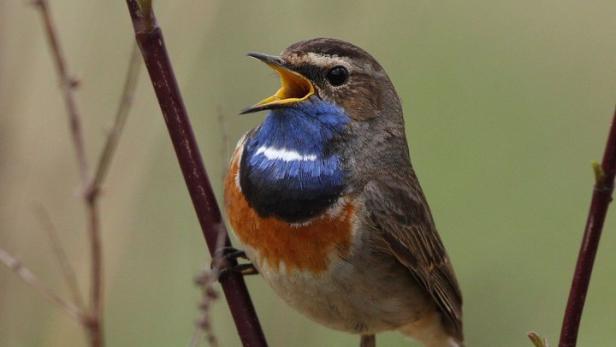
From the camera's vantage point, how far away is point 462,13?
9062 millimetres

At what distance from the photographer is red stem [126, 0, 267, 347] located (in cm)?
338

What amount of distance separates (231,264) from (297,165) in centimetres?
59

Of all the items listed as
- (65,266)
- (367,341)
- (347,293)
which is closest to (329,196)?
(347,293)

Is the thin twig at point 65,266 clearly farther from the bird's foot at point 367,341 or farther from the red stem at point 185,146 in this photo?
the bird's foot at point 367,341

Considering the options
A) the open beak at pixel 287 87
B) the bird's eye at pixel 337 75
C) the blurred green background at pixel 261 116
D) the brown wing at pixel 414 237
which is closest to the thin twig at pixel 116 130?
the blurred green background at pixel 261 116

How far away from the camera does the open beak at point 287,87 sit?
4.43 metres

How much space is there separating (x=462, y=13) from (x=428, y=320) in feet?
13.7

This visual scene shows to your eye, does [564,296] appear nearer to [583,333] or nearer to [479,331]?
[583,333]

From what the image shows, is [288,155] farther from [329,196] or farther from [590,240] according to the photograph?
[590,240]

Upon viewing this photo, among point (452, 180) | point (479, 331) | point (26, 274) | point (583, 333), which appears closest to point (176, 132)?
point (26, 274)

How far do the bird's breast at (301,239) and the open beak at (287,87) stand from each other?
1.42 ft

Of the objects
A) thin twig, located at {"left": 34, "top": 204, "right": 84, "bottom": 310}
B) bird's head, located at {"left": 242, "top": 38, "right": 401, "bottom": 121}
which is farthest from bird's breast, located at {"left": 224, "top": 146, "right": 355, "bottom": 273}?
thin twig, located at {"left": 34, "top": 204, "right": 84, "bottom": 310}

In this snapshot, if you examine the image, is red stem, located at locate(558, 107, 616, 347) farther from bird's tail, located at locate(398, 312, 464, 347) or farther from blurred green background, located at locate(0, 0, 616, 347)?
bird's tail, located at locate(398, 312, 464, 347)

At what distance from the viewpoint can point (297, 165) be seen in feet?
15.5
